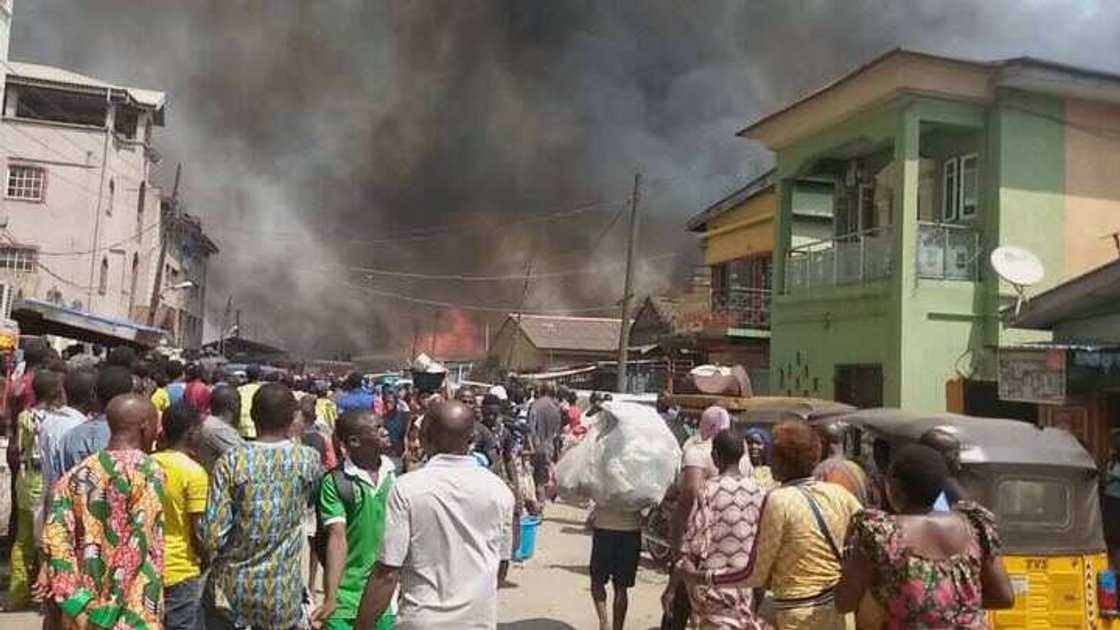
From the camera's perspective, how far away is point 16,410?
6.73 meters

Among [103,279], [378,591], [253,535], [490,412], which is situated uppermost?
[103,279]

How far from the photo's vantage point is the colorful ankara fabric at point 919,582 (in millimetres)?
2637

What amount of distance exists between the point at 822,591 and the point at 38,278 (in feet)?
92.6

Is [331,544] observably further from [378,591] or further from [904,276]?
[904,276]

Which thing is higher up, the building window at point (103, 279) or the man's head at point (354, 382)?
the building window at point (103, 279)

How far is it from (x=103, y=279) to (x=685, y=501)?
2911 centimetres

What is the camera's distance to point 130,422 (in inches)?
120

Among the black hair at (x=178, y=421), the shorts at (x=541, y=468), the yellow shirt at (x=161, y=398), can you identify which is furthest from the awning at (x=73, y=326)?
the black hair at (x=178, y=421)

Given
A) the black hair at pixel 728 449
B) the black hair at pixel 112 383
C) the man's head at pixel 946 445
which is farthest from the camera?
the man's head at pixel 946 445

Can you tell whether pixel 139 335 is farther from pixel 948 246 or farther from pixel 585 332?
pixel 585 332

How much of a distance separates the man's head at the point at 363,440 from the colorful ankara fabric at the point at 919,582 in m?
1.80

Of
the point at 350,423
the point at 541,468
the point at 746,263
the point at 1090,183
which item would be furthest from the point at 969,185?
the point at 350,423

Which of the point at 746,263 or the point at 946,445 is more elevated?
the point at 746,263

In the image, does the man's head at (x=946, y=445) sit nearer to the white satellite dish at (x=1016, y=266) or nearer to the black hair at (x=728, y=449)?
the black hair at (x=728, y=449)
